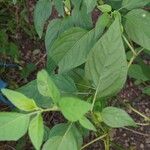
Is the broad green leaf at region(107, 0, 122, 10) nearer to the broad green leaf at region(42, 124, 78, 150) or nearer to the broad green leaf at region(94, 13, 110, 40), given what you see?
the broad green leaf at region(94, 13, 110, 40)

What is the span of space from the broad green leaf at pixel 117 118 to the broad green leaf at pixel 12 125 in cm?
17

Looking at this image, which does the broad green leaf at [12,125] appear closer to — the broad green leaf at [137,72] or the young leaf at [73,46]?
the young leaf at [73,46]

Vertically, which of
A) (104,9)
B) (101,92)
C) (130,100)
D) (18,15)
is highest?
(104,9)

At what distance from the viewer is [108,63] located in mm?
869

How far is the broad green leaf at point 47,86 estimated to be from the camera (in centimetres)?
79

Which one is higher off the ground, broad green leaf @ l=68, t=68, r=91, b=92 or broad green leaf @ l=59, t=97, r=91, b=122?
broad green leaf @ l=59, t=97, r=91, b=122

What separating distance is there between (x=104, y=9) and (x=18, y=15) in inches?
46.8

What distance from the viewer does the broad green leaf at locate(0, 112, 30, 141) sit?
0.77 m

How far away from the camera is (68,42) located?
1035mm

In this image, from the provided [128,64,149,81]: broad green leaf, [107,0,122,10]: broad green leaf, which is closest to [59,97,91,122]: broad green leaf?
[107,0,122,10]: broad green leaf

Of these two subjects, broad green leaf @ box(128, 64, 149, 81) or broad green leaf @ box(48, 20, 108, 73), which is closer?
broad green leaf @ box(48, 20, 108, 73)

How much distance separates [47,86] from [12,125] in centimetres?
9

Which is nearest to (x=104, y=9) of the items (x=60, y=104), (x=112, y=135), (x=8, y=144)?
(x=60, y=104)

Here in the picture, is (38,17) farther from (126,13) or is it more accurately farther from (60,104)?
(60,104)
